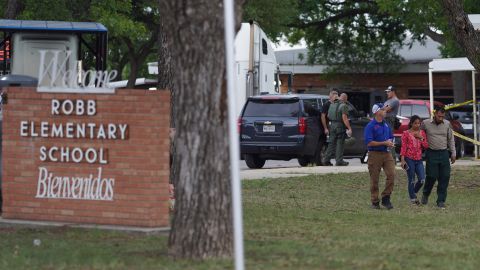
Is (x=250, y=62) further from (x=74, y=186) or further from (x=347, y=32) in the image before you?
(x=347, y=32)

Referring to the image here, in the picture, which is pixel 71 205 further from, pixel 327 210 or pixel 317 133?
pixel 317 133

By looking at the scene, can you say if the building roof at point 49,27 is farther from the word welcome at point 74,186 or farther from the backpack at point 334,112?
the backpack at point 334,112

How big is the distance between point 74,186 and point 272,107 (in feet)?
44.5

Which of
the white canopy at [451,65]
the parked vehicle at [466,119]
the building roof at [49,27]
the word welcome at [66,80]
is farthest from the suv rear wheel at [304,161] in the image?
the word welcome at [66,80]

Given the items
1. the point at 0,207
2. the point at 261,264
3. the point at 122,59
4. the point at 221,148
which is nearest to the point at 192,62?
the point at 221,148

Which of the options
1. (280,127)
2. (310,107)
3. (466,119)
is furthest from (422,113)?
(280,127)

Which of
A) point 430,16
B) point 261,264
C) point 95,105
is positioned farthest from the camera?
point 430,16

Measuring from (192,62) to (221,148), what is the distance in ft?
2.72

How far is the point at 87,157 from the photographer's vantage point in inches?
480

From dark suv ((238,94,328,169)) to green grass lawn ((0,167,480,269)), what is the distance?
785 cm

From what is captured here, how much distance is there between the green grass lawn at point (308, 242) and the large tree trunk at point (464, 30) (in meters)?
3.50

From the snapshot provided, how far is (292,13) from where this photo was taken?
139 ft

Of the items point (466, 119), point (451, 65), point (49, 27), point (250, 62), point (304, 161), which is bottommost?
point (304, 161)

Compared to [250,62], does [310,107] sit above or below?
below
